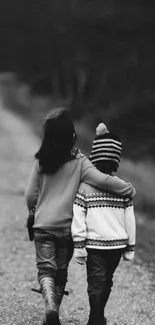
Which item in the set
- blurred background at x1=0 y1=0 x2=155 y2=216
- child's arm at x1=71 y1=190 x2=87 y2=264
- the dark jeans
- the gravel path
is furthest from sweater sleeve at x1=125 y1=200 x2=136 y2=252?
blurred background at x1=0 y1=0 x2=155 y2=216

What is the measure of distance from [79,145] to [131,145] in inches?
89.7

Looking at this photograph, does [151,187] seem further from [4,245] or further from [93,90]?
[93,90]

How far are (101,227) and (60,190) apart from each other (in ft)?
1.18

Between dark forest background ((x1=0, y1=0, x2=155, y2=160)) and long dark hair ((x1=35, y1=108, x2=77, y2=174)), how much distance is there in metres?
10.7

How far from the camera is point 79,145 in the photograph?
18.1 metres

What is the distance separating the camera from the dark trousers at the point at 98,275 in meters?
4.03

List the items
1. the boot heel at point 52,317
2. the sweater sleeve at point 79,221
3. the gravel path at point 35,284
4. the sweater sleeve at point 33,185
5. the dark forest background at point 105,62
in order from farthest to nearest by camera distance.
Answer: the dark forest background at point 105,62 < the gravel path at point 35,284 < the sweater sleeve at point 33,185 < the sweater sleeve at point 79,221 < the boot heel at point 52,317

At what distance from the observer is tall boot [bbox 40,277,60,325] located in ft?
12.5

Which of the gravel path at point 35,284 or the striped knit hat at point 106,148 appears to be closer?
the striped knit hat at point 106,148

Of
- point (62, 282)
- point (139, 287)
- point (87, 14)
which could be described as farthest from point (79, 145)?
point (62, 282)

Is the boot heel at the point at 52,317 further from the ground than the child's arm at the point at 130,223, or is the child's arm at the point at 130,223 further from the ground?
the child's arm at the point at 130,223

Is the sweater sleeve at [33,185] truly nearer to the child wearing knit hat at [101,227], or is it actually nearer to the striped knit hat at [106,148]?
the child wearing knit hat at [101,227]

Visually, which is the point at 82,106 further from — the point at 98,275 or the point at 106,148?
the point at 98,275

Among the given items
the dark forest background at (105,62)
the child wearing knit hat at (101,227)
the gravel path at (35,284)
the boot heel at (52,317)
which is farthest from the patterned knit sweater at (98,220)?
the dark forest background at (105,62)
